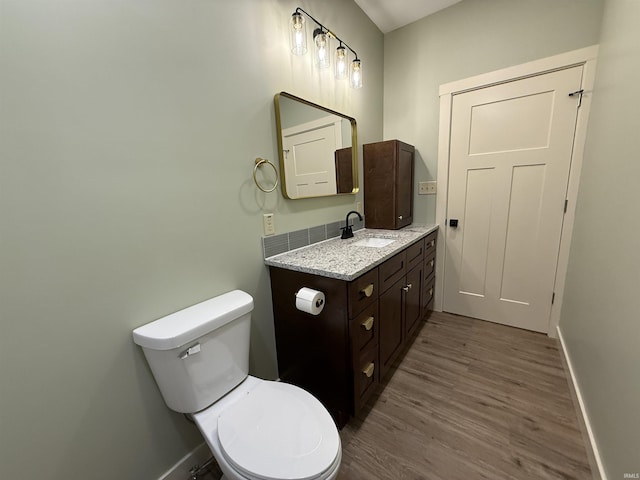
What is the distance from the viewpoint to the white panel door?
1.87m

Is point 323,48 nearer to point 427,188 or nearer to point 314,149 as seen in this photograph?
point 314,149

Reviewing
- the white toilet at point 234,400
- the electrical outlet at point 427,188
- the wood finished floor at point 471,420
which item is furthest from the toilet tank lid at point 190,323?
the electrical outlet at point 427,188

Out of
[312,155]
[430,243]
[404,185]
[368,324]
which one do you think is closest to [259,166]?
[312,155]

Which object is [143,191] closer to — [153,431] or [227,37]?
[227,37]

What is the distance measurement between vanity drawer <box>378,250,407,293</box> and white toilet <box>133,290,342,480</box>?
697 millimetres

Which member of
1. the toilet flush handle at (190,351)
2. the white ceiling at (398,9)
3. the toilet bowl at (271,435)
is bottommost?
the toilet bowl at (271,435)

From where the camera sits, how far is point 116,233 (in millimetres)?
921

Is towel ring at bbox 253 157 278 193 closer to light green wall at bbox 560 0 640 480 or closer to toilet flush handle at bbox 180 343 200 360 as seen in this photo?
toilet flush handle at bbox 180 343 200 360

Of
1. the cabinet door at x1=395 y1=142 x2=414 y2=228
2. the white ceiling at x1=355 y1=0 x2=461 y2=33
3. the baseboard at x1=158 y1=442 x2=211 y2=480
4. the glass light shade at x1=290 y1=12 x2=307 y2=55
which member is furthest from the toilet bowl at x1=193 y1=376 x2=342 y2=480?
the white ceiling at x1=355 y1=0 x2=461 y2=33

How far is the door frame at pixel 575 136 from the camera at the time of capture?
1719mm

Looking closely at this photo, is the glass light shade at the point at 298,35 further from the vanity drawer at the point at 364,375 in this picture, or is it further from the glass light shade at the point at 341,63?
the vanity drawer at the point at 364,375

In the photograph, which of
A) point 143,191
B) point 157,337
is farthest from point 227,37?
point 157,337

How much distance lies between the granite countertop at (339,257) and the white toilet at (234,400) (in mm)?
323

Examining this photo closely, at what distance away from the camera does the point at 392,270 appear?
154 centimetres
